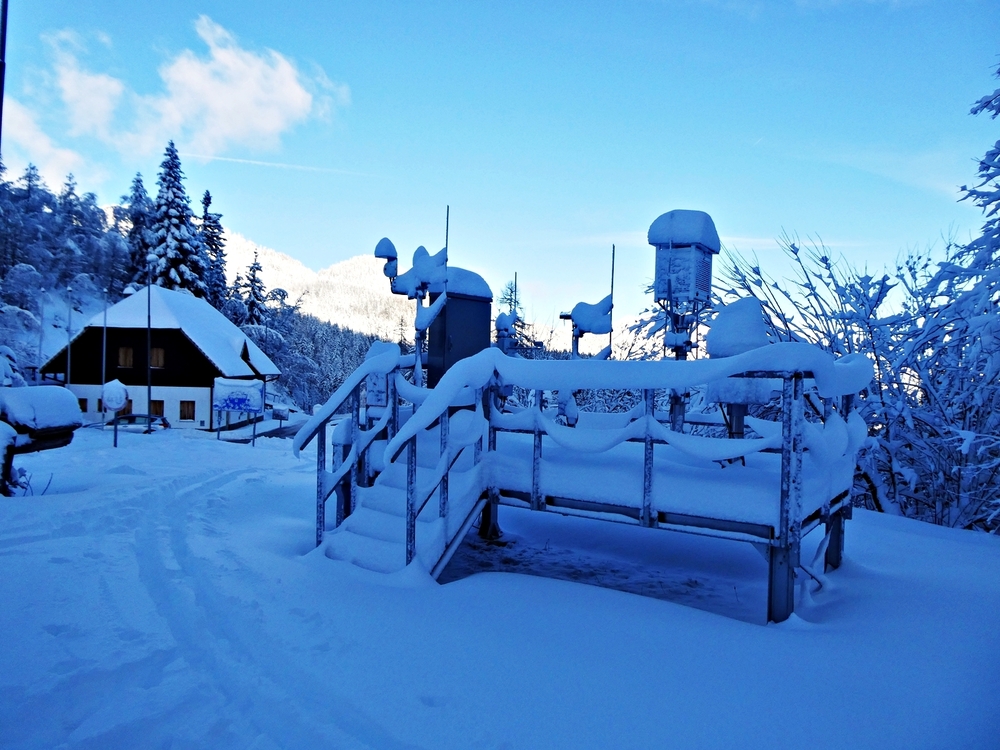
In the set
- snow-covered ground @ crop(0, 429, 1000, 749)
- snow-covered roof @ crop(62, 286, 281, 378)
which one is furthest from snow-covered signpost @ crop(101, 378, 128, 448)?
snow-covered ground @ crop(0, 429, 1000, 749)

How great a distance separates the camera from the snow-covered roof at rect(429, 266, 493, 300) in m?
7.71

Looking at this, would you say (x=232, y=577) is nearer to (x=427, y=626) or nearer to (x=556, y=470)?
(x=427, y=626)

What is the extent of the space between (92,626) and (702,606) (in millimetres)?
5107

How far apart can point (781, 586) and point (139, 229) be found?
4679cm

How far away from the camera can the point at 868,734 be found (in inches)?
127

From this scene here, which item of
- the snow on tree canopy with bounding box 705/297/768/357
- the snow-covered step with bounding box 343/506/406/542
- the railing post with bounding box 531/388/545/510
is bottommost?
the snow-covered step with bounding box 343/506/406/542

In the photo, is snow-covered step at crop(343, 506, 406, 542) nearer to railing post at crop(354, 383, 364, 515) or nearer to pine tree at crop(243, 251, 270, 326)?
railing post at crop(354, 383, 364, 515)

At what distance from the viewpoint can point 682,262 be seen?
7.36 metres

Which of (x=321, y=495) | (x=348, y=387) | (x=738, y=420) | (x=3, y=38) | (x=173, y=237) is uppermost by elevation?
(x=173, y=237)

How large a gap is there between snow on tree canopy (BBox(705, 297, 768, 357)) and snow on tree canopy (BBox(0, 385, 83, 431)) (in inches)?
347

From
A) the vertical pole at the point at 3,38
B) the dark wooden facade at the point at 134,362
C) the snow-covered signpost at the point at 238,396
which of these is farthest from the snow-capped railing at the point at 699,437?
the dark wooden facade at the point at 134,362

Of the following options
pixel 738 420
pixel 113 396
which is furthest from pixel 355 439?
pixel 113 396

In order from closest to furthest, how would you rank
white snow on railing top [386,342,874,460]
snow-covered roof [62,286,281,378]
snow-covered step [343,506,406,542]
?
white snow on railing top [386,342,874,460] < snow-covered step [343,506,406,542] < snow-covered roof [62,286,281,378]

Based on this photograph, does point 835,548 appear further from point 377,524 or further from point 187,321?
point 187,321
